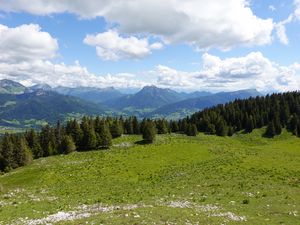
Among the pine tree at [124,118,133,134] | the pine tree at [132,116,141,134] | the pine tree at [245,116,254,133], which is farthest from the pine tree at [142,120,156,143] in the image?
the pine tree at [245,116,254,133]

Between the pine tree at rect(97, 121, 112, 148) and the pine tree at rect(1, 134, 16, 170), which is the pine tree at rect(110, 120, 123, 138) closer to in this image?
the pine tree at rect(97, 121, 112, 148)

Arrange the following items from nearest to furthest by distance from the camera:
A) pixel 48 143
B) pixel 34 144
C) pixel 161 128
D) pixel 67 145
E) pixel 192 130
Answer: pixel 67 145
pixel 48 143
pixel 34 144
pixel 192 130
pixel 161 128

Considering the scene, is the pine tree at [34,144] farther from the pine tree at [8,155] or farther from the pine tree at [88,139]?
the pine tree at [8,155]

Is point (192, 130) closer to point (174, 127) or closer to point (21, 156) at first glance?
point (174, 127)

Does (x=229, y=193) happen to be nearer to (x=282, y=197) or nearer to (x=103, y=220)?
(x=282, y=197)

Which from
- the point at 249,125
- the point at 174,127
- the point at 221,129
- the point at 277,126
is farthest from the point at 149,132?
the point at 277,126

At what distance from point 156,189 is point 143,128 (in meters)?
66.3

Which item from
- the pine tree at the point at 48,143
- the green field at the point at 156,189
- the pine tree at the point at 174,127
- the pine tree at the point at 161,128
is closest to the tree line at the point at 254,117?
the pine tree at the point at 174,127

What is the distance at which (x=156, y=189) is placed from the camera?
141 ft

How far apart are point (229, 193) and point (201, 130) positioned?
326 feet

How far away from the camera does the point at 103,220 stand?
74.0ft

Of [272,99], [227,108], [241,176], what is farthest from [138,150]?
[272,99]

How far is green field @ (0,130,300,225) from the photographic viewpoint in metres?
25.4

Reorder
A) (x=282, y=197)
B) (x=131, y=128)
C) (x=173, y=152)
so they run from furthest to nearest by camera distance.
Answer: (x=131, y=128)
(x=173, y=152)
(x=282, y=197)
